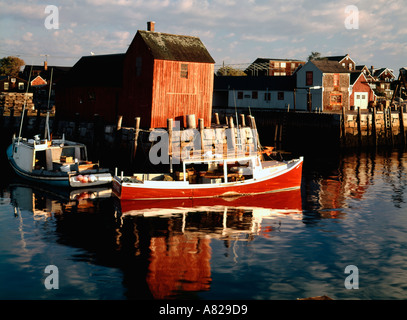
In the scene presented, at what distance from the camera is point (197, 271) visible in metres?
15.1

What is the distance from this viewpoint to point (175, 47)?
36.0 m

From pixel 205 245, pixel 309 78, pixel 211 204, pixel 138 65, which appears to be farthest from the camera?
pixel 309 78

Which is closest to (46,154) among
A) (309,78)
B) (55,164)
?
(55,164)

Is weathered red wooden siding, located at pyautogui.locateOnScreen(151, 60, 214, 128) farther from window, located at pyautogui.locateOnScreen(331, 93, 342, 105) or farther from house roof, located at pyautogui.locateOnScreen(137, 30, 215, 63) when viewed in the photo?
window, located at pyautogui.locateOnScreen(331, 93, 342, 105)

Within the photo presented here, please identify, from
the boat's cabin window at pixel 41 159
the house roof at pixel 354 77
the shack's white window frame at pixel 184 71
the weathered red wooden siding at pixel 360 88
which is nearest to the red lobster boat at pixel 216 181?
the boat's cabin window at pixel 41 159

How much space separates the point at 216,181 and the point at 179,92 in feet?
39.5

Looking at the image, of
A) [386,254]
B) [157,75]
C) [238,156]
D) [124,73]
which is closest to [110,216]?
[238,156]

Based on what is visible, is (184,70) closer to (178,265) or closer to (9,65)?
(178,265)

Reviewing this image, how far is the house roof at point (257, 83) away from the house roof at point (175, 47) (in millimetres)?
27447

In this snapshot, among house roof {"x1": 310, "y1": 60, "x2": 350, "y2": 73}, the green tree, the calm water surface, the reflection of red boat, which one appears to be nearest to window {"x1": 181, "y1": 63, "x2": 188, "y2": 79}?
the calm water surface

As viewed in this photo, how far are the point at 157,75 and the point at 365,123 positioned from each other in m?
25.2

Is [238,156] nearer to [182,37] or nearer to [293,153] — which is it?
[182,37]

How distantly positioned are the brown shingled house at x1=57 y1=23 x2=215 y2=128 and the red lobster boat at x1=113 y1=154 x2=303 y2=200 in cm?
941

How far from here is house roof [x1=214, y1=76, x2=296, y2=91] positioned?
207 feet
